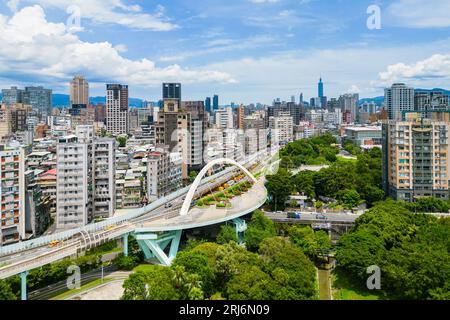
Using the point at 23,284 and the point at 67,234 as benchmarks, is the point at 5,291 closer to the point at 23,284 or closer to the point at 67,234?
the point at 23,284

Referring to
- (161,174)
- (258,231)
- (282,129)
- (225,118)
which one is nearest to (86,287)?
(258,231)

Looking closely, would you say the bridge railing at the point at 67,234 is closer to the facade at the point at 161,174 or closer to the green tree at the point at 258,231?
the green tree at the point at 258,231

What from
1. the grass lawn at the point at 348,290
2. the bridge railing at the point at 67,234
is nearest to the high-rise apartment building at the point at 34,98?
the bridge railing at the point at 67,234

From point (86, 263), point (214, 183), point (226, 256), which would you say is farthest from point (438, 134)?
point (86, 263)
